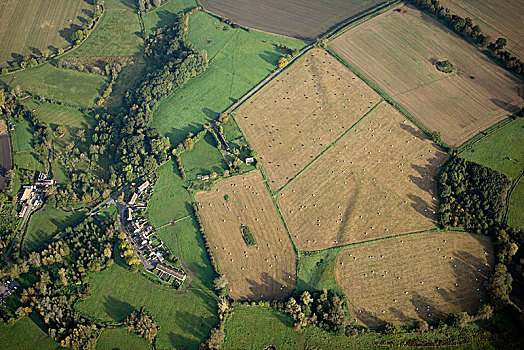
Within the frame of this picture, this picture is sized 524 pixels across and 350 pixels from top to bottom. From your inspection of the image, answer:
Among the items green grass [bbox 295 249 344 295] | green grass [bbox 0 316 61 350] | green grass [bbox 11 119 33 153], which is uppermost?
green grass [bbox 295 249 344 295]

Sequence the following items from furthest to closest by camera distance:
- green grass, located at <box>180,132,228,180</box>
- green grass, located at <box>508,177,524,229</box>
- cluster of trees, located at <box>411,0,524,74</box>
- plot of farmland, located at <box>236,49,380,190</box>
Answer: cluster of trees, located at <box>411,0,524,74</box> < plot of farmland, located at <box>236,49,380,190</box> < green grass, located at <box>180,132,228,180</box> < green grass, located at <box>508,177,524,229</box>

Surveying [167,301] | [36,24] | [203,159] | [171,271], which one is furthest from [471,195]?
[36,24]

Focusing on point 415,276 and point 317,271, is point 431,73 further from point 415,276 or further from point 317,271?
point 317,271

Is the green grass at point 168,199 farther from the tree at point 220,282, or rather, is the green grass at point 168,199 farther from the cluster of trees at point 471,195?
the cluster of trees at point 471,195

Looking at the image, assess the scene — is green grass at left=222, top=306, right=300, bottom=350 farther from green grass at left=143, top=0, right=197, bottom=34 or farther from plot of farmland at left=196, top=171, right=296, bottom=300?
green grass at left=143, top=0, right=197, bottom=34

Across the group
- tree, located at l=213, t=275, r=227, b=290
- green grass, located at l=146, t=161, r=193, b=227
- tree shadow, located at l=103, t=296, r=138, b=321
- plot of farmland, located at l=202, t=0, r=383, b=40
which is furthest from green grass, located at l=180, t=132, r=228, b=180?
plot of farmland, located at l=202, t=0, r=383, b=40

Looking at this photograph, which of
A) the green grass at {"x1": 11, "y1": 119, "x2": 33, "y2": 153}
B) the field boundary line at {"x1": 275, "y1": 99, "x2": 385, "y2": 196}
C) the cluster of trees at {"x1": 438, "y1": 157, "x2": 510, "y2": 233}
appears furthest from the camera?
the green grass at {"x1": 11, "y1": 119, "x2": 33, "y2": 153}
